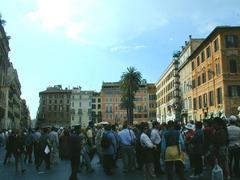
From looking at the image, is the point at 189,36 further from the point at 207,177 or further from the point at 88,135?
the point at 207,177

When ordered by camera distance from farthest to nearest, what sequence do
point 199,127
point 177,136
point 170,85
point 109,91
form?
point 109,91 < point 170,85 < point 199,127 < point 177,136

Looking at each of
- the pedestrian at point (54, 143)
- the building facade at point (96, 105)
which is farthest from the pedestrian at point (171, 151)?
the building facade at point (96, 105)

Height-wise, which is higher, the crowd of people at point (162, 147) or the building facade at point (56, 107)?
the building facade at point (56, 107)

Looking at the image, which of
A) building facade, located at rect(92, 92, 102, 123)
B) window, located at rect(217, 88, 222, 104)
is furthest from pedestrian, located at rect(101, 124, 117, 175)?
building facade, located at rect(92, 92, 102, 123)

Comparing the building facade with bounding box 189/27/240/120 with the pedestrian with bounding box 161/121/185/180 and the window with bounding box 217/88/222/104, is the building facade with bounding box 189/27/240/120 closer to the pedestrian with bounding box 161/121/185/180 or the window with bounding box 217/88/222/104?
the window with bounding box 217/88/222/104

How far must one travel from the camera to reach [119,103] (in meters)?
142

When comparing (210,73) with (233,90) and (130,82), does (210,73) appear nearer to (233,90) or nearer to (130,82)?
(233,90)

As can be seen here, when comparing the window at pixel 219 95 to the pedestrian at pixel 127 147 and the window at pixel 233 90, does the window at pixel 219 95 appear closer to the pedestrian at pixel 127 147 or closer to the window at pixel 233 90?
the window at pixel 233 90

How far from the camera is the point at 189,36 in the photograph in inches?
2849

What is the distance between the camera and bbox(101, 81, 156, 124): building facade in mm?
140500

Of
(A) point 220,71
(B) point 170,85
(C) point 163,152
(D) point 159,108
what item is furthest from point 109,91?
(C) point 163,152

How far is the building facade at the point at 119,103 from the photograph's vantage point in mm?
140500

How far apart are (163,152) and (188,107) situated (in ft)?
201

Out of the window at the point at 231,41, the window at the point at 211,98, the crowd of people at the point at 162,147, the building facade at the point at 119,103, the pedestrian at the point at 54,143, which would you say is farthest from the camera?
the building facade at the point at 119,103
